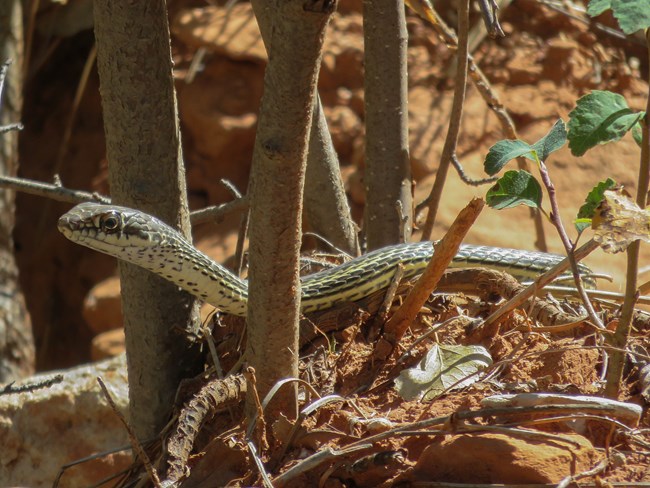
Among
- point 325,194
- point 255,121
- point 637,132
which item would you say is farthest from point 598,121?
point 255,121

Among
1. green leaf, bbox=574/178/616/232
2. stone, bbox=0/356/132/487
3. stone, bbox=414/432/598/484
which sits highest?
green leaf, bbox=574/178/616/232

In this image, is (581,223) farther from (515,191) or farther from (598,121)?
(598,121)

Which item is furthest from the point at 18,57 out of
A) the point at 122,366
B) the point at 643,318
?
the point at 643,318

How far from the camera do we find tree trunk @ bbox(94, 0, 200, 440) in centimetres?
264

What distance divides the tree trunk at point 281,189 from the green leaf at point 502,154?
450 millimetres

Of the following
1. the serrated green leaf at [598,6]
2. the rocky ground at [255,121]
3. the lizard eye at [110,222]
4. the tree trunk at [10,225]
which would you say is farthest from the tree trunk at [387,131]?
the tree trunk at [10,225]

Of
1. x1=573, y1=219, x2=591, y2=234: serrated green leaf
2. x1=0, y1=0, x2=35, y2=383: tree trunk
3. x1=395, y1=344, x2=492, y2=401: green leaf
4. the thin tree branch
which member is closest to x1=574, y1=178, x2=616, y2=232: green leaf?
x1=573, y1=219, x2=591, y2=234: serrated green leaf

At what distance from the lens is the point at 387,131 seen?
3570 millimetres

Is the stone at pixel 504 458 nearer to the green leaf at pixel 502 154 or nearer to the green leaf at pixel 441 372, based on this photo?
the green leaf at pixel 441 372

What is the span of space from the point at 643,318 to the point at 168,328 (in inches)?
56.1

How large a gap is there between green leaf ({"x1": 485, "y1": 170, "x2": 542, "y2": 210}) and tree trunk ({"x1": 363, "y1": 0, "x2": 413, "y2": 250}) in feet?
4.17

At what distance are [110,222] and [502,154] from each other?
1.43 m

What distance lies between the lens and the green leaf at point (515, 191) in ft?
7.02

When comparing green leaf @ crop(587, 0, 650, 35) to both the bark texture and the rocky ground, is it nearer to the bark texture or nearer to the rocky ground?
the bark texture
